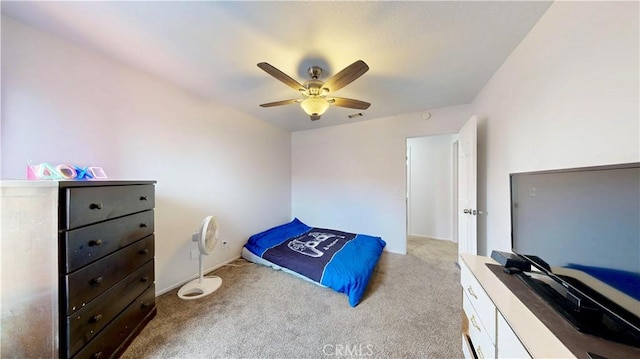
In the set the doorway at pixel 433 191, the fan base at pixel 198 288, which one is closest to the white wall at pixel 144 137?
the fan base at pixel 198 288

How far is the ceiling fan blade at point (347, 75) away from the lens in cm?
139

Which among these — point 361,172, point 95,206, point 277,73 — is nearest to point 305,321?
point 95,206

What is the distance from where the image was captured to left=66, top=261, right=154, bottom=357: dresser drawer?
3.49 ft

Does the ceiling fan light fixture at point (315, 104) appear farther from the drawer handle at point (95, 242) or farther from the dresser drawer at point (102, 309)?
the dresser drawer at point (102, 309)

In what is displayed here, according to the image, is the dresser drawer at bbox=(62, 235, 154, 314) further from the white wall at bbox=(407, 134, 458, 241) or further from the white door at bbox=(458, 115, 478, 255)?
the white wall at bbox=(407, 134, 458, 241)

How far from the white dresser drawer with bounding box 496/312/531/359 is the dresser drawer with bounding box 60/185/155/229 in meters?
2.15

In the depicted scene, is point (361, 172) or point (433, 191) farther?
point (433, 191)

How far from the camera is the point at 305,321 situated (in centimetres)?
172

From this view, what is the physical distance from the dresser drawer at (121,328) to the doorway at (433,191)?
3.74 m

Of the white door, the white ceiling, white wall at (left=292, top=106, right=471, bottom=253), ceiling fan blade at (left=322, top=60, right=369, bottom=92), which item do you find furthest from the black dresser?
the white door

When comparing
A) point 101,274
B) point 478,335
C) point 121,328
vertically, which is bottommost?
point 121,328

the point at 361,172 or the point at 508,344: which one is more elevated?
the point at 361,172

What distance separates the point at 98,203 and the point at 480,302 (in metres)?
2.35

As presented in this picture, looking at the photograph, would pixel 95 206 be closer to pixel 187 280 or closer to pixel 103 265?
pixel 103 265
